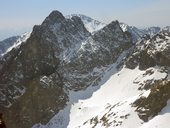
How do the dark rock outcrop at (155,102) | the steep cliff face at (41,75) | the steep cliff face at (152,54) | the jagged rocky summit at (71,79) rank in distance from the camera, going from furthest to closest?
the steep cliff face at (152,54) < the steep cliff face at (41,75) < the jagged rocky summit at (71,79) < the dark rock outcrop at (155,102)

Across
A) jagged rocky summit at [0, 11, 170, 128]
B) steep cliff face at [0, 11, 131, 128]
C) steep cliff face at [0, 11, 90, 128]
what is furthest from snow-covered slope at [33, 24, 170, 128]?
steep cliff face at [0, 11, 90, 128]

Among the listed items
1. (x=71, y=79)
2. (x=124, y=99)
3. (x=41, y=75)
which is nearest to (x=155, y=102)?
(x=124, y=99)

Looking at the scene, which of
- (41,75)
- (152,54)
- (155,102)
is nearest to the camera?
(155,102)

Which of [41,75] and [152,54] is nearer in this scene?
[152,54]

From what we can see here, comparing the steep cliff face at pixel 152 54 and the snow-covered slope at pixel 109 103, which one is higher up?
the steep cliff face at pixel 152 54

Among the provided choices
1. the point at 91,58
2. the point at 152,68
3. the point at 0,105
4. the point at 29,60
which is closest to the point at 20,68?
the point at 29,60

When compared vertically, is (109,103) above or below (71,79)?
below

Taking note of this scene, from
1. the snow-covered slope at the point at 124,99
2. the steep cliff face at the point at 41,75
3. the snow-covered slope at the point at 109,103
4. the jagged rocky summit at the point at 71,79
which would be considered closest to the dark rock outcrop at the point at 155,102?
the snow-covered slope at the point at 124,99

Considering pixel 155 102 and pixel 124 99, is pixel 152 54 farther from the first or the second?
pixel 155 102

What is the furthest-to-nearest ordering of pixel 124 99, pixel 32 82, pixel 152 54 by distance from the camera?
pixel 152 54 < pixel 32 82 < pixel 124 99

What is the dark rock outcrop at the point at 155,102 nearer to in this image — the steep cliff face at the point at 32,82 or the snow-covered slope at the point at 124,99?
the snow-covered slope at the point at 124,99

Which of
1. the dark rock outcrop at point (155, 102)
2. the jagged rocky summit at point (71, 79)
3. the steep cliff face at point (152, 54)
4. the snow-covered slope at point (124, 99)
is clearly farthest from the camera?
the steep cliff face at point (152, 54)
